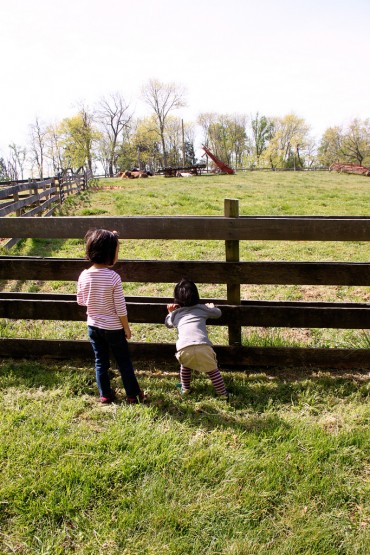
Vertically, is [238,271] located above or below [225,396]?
above

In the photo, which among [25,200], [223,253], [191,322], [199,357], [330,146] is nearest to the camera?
[199,357]

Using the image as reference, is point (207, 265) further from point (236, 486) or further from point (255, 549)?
point (255, 549)

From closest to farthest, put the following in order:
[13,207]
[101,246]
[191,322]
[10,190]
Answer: [101,246], [191,322], [10,190], [13,207]

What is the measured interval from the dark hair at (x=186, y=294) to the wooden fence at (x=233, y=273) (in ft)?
0.96

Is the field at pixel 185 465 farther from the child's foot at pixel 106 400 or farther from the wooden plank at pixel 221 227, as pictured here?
the wooden plank at pixel 221 227

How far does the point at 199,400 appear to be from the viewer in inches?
137

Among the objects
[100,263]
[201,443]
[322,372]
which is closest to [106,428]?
[201,443]

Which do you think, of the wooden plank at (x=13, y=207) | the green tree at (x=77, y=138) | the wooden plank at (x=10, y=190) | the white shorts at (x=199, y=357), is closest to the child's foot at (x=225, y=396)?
the white shorts at (x=199, y=357)

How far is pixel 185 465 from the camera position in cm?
267

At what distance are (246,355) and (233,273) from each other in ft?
2.72

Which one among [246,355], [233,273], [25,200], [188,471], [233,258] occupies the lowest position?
[188,471]

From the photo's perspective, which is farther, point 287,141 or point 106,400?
point 287,141

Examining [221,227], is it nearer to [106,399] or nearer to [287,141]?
[106,399]

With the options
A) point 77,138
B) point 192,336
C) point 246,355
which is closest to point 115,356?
point 192,336
